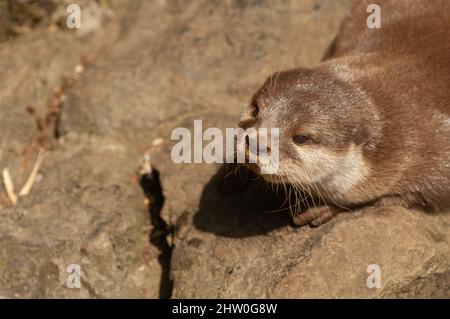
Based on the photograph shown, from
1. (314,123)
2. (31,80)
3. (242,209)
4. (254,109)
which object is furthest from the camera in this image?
(31,80)

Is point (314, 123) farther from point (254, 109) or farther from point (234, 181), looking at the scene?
point (234, 181)

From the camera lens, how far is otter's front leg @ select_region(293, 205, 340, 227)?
3.35 m

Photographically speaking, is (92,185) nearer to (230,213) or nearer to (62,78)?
(230,213)

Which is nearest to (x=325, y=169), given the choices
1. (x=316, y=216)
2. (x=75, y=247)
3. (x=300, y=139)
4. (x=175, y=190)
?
(x=300, y=139)

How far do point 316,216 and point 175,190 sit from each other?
97 cm

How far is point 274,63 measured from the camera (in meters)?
4.65

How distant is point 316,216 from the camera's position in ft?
11.0

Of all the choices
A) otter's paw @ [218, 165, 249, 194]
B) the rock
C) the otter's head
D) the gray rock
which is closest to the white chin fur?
the otter's head

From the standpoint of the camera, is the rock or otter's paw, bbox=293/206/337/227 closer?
otter's paw, bbox=293/206/337/227

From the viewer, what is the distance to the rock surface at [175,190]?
3.14 metres

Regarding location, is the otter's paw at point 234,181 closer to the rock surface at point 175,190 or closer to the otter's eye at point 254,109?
the rock surface at point 175,190

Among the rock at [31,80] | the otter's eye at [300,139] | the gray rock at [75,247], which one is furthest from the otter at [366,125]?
the rock at [31,80]

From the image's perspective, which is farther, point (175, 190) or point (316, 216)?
point (175, 190)

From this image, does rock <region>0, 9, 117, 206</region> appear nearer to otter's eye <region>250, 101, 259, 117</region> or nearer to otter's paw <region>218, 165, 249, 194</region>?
otter's paw <region>218, 165, 249, 194</region>
